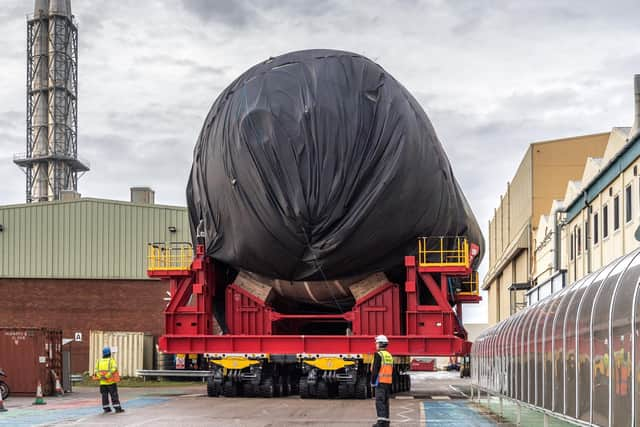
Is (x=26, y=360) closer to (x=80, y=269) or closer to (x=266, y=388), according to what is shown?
(x=266, y=388)

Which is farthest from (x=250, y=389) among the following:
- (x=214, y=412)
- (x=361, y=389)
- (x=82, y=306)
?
(x=82, y=306)

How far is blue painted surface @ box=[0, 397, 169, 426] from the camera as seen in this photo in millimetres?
17219

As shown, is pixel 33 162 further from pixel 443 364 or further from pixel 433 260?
pixel 433 260

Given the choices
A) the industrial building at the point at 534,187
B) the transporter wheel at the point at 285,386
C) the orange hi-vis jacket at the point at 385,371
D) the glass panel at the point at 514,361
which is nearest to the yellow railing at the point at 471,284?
the transporter wheel at the point at 285,386

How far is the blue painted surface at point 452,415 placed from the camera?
16656 millimetres

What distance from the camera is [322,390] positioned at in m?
23.2

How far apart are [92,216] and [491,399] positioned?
26.9 metres

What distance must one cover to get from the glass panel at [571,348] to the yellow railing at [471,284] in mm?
18400

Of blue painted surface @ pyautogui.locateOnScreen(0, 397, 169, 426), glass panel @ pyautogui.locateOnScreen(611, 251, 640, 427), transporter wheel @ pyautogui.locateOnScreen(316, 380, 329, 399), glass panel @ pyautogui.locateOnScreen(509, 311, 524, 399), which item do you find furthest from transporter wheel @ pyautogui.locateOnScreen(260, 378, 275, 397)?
glass panel @ pyautogui.locateOnScreen(611, 251, 640, 427)

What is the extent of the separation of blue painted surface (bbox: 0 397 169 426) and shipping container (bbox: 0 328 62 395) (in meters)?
4.63

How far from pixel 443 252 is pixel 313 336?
3.78 metres

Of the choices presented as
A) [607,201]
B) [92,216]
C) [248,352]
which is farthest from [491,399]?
[92,216]

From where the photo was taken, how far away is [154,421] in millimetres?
16484

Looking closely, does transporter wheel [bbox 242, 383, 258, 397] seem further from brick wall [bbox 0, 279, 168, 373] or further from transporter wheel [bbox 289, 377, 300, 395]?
brick wall [bbox 0, 279, 168, 373]
